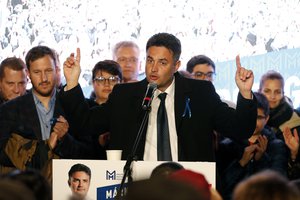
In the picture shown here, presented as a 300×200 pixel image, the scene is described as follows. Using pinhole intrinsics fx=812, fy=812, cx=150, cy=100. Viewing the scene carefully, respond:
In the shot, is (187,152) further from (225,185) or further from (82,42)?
(82,42)

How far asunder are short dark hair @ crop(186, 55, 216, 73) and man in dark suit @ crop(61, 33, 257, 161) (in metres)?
1.22

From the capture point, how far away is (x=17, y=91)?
6.07m

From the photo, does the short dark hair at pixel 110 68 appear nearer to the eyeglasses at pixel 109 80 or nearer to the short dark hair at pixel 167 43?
the eyeglasses at pixel 109 80

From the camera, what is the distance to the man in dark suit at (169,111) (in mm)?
4828

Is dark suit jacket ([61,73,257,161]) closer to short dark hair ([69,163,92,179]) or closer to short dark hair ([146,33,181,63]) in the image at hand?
short dark hair ([146,33,181,63])

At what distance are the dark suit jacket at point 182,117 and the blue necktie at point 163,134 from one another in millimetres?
91

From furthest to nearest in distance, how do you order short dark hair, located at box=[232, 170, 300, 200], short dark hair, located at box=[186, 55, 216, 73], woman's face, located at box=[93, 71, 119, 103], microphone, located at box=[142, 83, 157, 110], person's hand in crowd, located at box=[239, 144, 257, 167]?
short dark hair, located at box=[186, 55, 216, 73] < woman's face, located at box=[93, 71, 119, 103] < person's hand in crowd, located at box=[239, 144, 257, 167] < microphone, located at box=[142, 83, 157, 110] < short dark hair, located at box=[232, 170, 300, 200]

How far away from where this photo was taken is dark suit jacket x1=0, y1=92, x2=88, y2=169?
17.1 feet

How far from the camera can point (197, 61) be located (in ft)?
21.0

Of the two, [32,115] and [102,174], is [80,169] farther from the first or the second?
[32,115]

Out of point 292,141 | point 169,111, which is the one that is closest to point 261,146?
point 292,141

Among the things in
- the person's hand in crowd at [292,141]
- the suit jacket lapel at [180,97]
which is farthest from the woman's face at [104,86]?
the person's hand in crowd at [292,141]

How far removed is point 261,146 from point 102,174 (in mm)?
1943

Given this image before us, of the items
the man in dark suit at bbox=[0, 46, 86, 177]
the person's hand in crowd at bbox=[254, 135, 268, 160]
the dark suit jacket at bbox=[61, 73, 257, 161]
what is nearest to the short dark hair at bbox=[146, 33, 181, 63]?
the dark suit jacket at bbox=[61, 73, 257, 161]
